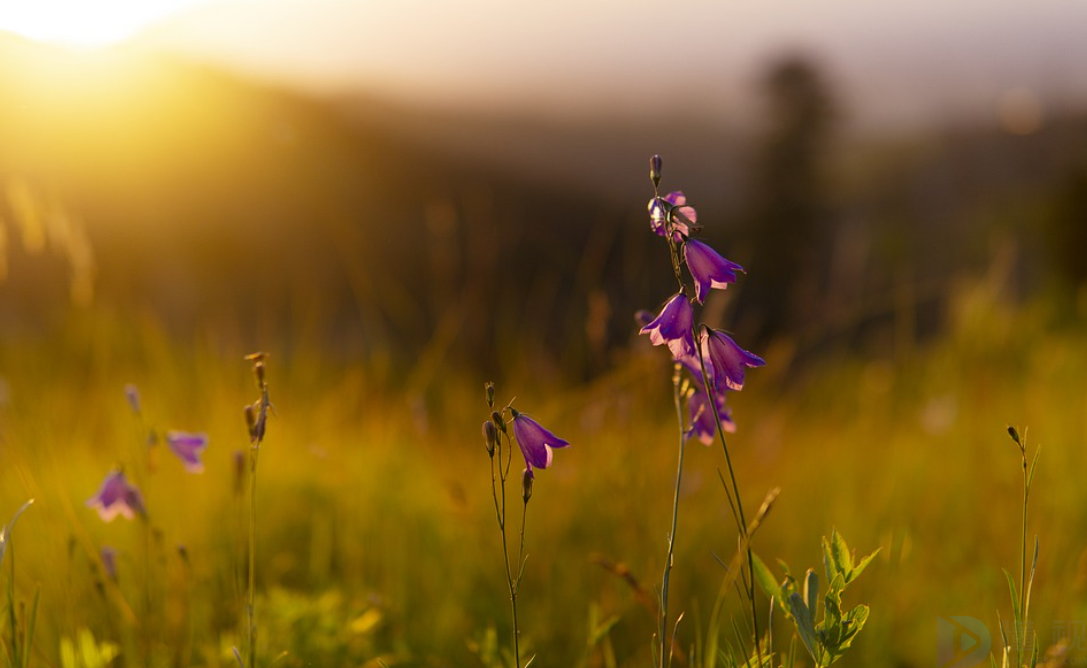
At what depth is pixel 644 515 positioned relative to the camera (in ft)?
8.07

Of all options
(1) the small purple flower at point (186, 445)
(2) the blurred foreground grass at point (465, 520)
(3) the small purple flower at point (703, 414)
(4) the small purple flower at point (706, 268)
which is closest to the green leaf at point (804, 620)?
(3) the small purple flower at point (703, 414)

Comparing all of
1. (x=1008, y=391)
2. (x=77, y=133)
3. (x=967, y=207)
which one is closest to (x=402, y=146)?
(x=77, y=133)

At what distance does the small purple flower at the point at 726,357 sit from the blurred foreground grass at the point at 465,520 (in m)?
0.71

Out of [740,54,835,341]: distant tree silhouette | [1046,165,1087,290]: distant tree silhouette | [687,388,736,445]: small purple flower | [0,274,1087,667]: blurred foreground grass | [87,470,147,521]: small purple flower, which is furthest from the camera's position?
[740,54,835,341]: distant tree silhouette

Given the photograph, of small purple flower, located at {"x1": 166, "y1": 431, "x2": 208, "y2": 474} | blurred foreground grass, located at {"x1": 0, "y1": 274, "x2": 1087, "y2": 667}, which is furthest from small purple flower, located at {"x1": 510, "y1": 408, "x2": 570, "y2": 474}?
small purple flower, located at {"x1": 166, "y1": 431, "x2": 208, "y2": 474}

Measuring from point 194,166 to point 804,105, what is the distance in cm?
1473

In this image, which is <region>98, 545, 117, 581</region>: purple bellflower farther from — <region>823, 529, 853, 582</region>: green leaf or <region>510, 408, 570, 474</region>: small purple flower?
<region>823, 529, 853, 582</region>: green leaf

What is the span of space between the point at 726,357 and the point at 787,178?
68.0 ft

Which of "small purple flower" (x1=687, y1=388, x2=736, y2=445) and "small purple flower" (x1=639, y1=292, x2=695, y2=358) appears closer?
"small purple flower" (x1=639, y1=292, x2=695, y2=358)

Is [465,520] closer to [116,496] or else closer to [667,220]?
[116,496]

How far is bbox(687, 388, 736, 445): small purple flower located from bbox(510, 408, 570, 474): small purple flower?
0.26 metres

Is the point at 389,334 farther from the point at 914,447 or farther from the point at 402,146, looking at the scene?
the point at 914,447

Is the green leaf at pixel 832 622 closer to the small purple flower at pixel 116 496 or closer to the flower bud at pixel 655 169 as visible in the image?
the flower bud at pixel 655 169

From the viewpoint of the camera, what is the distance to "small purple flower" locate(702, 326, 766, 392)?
1084 mm
